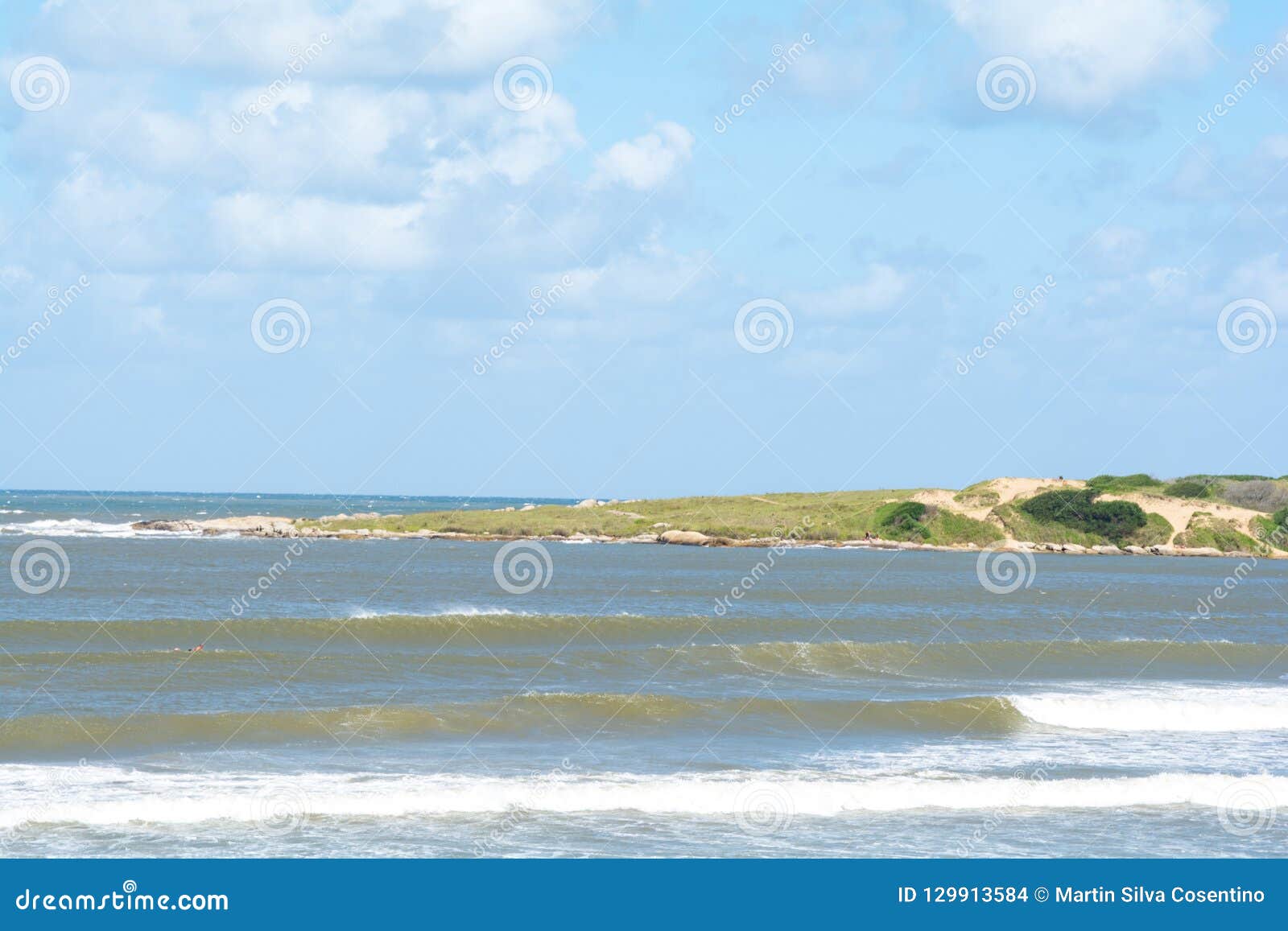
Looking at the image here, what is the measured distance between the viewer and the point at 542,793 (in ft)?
54.9

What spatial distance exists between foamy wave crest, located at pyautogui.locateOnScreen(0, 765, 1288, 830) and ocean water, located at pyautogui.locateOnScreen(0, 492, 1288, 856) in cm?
6

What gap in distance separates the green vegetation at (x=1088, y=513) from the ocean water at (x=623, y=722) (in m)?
41.3

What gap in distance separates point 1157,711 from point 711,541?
6080 centimetres

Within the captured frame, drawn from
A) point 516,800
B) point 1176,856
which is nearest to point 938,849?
point 1176,856

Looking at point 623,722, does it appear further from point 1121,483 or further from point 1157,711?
point 1121,483

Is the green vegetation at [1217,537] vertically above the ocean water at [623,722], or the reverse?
the green vegetation at [1217,537]

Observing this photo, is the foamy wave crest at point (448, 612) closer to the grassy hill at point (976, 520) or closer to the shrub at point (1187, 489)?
the grassy hill at point (976, 520)

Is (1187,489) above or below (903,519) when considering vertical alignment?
above

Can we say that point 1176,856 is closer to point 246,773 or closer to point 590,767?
point 590,767

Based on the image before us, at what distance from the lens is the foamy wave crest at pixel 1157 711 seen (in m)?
24.1

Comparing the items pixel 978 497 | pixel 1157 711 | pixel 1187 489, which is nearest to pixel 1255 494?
pixel 1187 489

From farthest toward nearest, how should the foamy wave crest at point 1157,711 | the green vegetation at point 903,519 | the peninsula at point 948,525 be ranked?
the green vegetation at point 903,519 < the peninsula at point 948,525 < the foamy wave crest at point 1157,711

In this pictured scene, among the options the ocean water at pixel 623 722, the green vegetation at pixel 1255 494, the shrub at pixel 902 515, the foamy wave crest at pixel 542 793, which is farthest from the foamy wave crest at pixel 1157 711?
the green vegetation at pixel 1255 494

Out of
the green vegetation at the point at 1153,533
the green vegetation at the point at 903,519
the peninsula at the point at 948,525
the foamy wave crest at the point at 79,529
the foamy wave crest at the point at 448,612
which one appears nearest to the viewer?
the foamy wave crest at the point at 448,612
